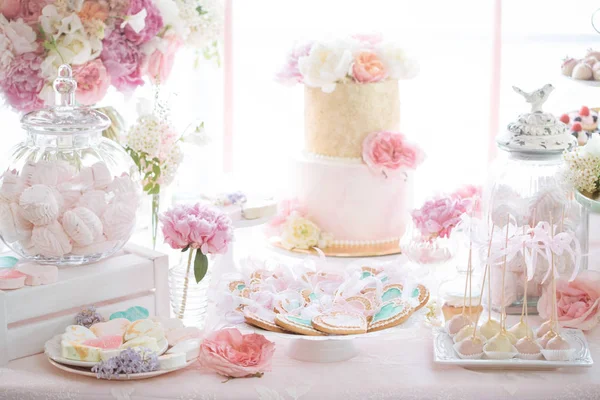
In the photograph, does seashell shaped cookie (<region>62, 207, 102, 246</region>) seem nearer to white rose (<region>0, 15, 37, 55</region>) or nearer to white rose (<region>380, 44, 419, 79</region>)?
white rose (<region>0, 15, 37, 55</region>)

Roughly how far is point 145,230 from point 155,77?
0.73m

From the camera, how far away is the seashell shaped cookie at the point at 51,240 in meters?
1.81

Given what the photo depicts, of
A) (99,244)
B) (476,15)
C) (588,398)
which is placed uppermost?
(476,15)

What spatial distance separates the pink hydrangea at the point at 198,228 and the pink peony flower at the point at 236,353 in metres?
0.21

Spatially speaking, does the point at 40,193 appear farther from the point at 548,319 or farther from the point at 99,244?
the point at 548,319

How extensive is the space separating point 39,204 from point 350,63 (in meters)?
1.01

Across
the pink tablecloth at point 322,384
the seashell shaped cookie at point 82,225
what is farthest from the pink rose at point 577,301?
the seashell shaped cookie at point 82,225

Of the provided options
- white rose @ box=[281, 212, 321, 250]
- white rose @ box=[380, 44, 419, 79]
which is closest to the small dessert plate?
white rose @ box=[281, 212, 321, 250]

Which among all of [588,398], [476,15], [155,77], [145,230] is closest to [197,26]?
[155,77]

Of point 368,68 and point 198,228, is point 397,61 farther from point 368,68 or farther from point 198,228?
point 198,228

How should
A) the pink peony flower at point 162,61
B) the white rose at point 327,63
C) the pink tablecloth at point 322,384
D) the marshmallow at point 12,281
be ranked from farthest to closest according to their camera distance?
1. the white rose at point 327,63
2. the pink peony flower at point 162,61
3. the marshmallow at point 12,281
4. the pink tablecloth at point 322,384

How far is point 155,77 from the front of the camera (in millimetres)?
2221

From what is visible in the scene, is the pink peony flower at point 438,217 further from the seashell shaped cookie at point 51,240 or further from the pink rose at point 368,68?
the seashell shaped cookie at point 51,240

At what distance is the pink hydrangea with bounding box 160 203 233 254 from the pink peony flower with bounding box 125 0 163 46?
0.48m
